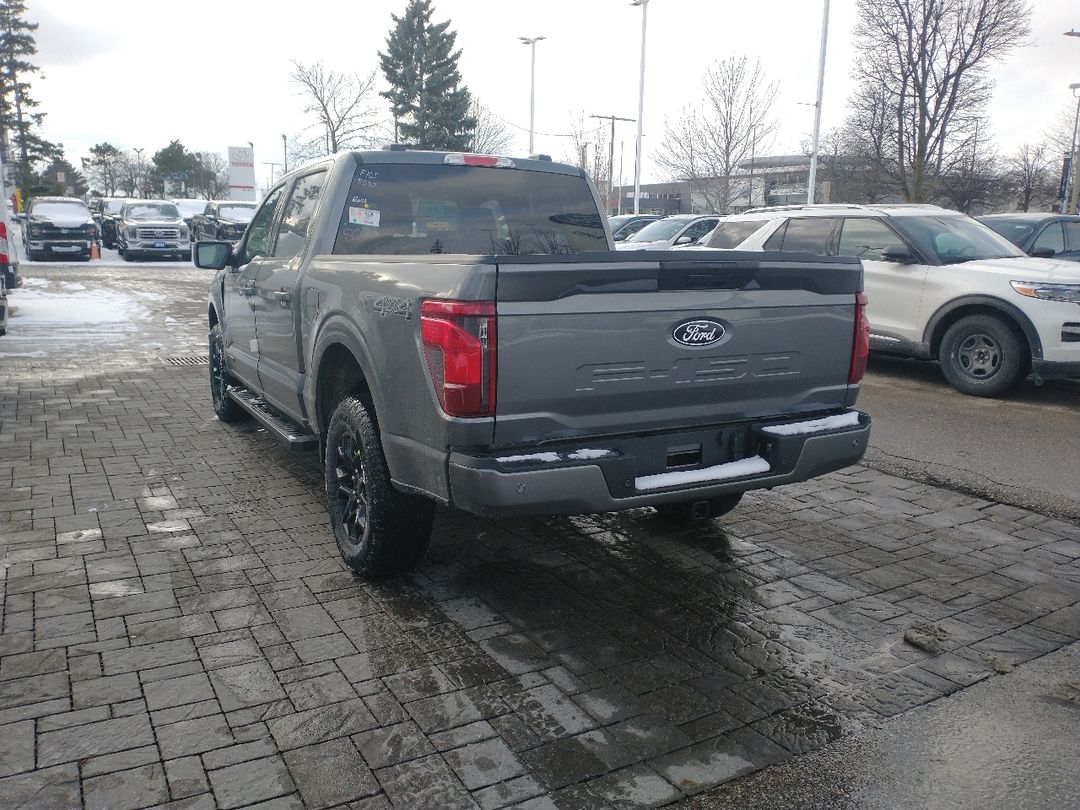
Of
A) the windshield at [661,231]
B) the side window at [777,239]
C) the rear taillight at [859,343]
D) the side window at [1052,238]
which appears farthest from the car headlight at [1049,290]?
the windshield at [661,231]

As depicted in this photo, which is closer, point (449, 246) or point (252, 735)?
point (252, 735)

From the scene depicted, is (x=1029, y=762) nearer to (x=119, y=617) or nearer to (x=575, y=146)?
(x=119, y=617)

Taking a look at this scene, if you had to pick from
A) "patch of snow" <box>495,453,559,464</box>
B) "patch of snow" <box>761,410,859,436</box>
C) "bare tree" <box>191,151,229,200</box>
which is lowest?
"patch of snow" <box>495,453,559,464</box>

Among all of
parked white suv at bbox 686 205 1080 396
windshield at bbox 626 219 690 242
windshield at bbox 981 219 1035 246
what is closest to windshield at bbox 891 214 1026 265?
parked white suv at bbox 686 205 1080 396

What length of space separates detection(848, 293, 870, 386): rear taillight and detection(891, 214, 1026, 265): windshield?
5.79 meters

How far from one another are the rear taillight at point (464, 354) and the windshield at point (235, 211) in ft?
90.8

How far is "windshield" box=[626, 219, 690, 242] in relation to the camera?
18672 mm

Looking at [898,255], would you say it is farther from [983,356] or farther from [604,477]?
[604,477]

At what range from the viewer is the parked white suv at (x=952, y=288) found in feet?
27.7

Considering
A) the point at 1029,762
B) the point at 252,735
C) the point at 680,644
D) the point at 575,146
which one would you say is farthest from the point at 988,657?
the point at 575,146

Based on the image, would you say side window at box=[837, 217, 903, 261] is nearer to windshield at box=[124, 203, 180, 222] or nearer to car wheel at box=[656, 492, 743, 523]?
car wheel at box=[656, 492, 743, 523]

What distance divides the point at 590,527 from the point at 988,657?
2.18 m

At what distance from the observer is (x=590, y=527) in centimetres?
519

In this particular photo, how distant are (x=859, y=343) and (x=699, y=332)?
1.00 meters
